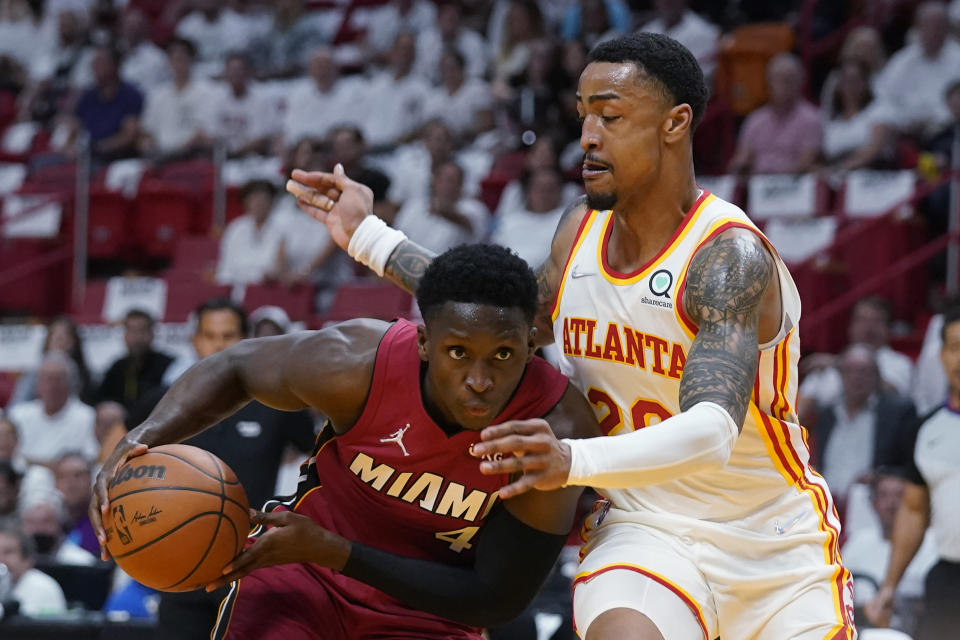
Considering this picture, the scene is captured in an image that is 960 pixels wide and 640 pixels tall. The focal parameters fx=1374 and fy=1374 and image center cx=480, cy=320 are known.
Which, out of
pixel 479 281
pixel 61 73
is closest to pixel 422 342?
pixel 479 281

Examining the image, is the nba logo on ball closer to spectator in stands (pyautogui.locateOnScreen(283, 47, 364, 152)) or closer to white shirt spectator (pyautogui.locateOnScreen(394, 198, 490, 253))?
white shirt spectator (pyautogui.locateOnScreen(394, 198, 490, 253))

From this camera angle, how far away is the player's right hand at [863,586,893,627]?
611cm

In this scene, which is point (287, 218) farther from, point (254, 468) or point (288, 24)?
point (254, 468)

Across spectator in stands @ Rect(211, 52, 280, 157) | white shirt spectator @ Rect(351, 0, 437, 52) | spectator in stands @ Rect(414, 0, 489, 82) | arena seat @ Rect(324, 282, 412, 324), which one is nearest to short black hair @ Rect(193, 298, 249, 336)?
arena seat @ Rect(324, 282, 412, 324)

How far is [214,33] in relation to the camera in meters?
14.2

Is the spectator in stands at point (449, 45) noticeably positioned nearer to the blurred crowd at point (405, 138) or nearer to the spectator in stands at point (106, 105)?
the blurred crowd at point (405, 138)

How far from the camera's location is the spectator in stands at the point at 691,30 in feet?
36.3

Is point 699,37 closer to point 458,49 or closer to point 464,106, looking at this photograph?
point 464,106

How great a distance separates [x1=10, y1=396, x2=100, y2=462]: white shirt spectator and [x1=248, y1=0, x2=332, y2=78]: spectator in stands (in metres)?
5.15

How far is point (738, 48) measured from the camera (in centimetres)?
1083

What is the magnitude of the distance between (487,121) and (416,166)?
829 mm

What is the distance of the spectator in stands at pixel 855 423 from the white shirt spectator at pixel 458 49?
17.2 ft

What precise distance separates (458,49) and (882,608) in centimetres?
727

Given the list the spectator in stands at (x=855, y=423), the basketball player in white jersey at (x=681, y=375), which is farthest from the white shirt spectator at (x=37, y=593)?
the spectator in stands at (x=855, y=423)
